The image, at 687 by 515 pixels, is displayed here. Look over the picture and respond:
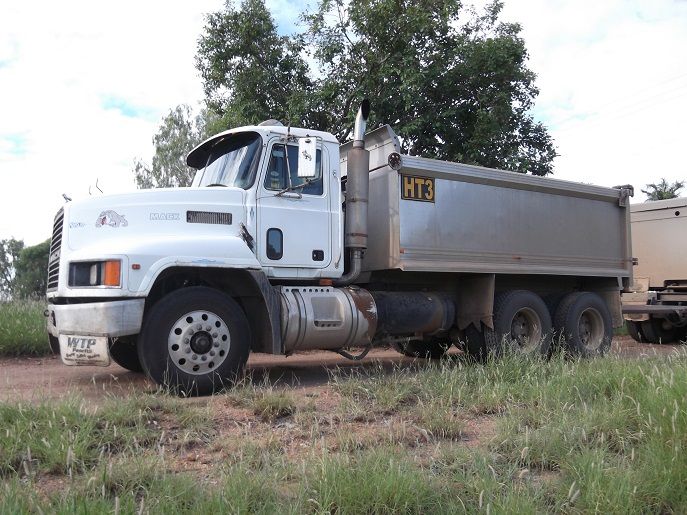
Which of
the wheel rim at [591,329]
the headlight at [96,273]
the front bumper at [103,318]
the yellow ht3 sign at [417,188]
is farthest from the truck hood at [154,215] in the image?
the wheel rim at [591,329]

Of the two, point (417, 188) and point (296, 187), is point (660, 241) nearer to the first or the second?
point (417, 188)

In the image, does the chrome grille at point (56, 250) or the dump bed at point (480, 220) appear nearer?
the chrome grille at point (56, 250)

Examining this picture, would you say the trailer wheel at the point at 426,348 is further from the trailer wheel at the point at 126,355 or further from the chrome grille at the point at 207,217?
the chrome grille at the point at 207,217

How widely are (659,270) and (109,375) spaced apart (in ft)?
36.1

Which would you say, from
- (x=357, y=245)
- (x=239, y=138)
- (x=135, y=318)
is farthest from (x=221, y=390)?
(x=239, y=138)

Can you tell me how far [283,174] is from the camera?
6.77 meters

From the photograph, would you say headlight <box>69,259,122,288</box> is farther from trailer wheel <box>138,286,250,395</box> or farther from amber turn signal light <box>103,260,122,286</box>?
trailer wheel <box>138,286,250,395</box>

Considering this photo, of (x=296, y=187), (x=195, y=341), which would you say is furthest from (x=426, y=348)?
(x=195, y=341)

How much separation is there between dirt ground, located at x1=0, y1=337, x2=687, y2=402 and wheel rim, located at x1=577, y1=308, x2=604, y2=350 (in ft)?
3.63

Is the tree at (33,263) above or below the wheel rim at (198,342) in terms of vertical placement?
above

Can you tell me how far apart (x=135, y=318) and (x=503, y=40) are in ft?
35.6

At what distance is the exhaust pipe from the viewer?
23.6ft

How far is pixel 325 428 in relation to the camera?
4496 millimetres

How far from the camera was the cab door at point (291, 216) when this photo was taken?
260 inches
